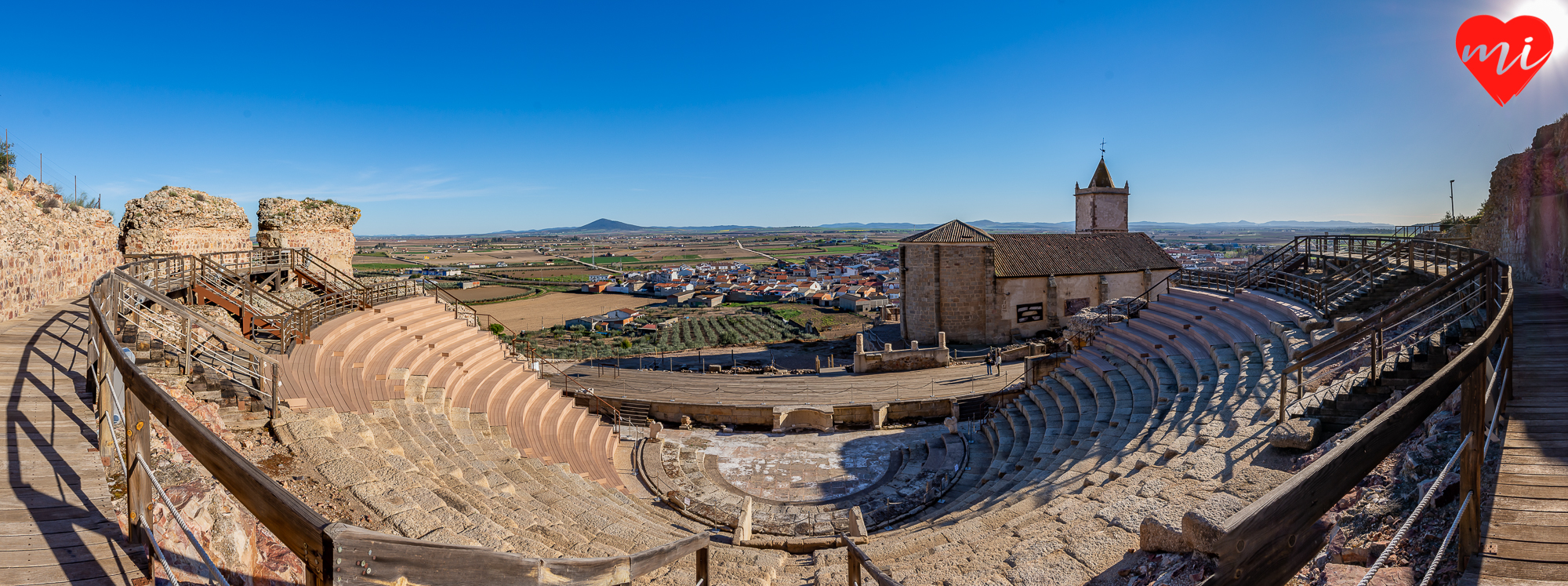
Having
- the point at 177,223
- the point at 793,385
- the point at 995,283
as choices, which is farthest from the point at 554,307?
the point at 177,223

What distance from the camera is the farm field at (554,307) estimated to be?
61000 mm

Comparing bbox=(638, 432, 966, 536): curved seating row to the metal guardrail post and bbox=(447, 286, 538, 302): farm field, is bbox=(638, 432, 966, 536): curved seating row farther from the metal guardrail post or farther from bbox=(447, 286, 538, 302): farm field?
bbox=(447, 286, 538, 302): farm field

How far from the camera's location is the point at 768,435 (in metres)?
17.5

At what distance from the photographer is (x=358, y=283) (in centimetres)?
1586

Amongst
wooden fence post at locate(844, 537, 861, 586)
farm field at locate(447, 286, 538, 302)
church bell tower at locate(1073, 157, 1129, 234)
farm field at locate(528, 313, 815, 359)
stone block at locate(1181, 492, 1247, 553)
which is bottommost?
farm field at locate(528, 313, 815, 359)

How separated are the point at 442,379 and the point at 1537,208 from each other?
20293 millimetres

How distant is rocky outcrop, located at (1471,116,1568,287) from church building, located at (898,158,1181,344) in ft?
53.2

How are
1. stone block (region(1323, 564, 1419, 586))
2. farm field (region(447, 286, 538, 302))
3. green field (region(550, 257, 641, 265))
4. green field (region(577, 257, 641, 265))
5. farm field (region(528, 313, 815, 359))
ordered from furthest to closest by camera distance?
green field (region(577, 257, 641, 265)) → green field (region(550, 257, 641, 265)) → farm field (region(447, 286, 538, 302)) → farm field (region(528, 313, 815, 359)) → stone block (region(1323, 564, 1419, 586))

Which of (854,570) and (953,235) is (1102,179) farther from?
(854,570)

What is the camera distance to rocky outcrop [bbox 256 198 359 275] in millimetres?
17250

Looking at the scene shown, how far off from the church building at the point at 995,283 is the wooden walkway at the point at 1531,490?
2506cm

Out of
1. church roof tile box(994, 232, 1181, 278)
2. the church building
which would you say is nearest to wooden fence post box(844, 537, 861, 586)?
the church building

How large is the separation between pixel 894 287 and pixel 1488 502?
77.8m

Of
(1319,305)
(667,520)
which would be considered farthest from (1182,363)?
(667,520)
